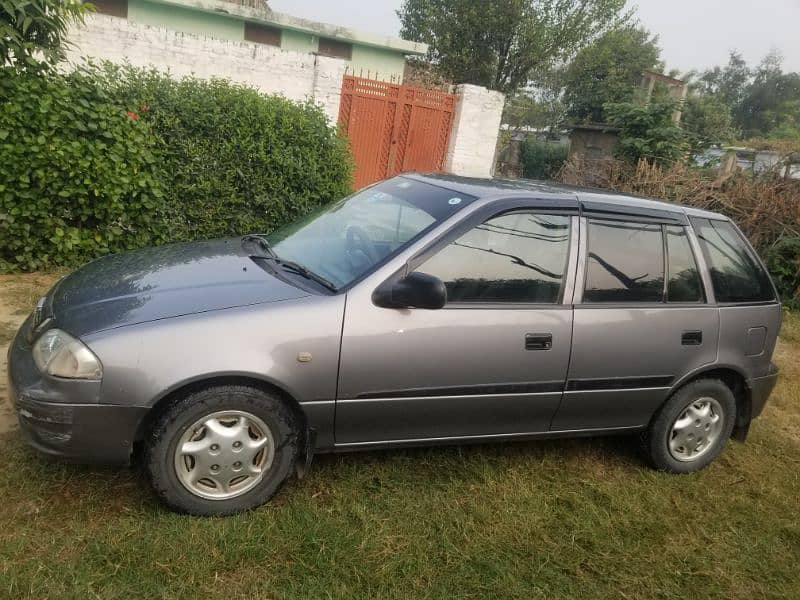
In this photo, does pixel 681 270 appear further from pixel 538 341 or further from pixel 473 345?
pixel 473 345

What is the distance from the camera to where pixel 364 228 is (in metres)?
3.57

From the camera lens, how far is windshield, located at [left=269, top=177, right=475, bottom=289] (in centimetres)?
320

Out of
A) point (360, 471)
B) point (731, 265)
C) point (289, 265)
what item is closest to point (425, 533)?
point (360, 471)

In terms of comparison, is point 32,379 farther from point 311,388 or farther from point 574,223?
point 574,223

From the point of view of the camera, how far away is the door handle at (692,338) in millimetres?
3602

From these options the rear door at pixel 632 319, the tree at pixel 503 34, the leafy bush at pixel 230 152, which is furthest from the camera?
the tree at pixel 503 34

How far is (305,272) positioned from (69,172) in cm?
354

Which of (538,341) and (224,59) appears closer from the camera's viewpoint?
(538,341)

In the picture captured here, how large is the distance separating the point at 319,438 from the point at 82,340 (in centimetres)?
111

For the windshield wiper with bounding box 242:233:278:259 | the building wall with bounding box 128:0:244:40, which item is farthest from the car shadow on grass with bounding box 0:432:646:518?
the building wall with bounding box 128:0:244:40

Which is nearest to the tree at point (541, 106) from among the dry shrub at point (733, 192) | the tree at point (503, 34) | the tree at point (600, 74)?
the tree at point (600, 74)

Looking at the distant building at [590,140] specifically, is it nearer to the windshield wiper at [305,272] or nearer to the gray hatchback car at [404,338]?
the gray hatchback car at [404,338]

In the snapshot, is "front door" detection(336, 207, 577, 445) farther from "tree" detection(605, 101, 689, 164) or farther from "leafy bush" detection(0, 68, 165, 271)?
"tree" detection(605, 101, 689, 164)

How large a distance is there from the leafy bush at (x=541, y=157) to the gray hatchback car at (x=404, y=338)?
16920 mm
